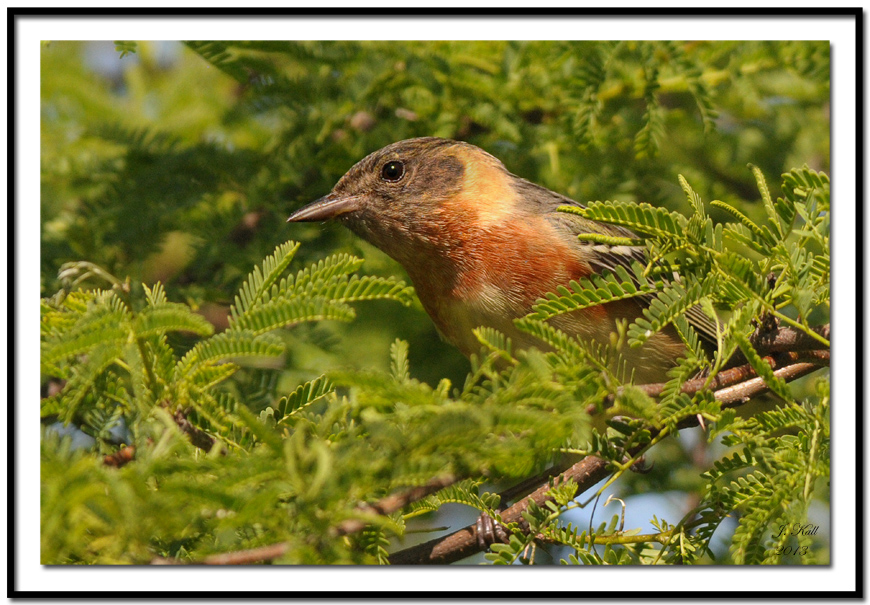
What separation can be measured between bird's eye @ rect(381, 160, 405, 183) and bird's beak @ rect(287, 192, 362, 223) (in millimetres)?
227

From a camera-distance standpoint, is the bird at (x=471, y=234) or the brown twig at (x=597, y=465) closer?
the brown twig at (x=597, y=465)

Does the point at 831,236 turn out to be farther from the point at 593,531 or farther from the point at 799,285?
the point at 593,531

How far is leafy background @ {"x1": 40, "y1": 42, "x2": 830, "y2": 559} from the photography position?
Result: 17.0ft

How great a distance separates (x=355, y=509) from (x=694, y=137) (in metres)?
4.92

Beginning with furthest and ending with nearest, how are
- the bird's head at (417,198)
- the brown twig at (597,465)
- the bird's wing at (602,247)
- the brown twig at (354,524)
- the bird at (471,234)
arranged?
the bird's head at (417,198)
the bird at (471,234)
the bird's wing at (602,247)
the brown twig at (597,465)
the brown twig at (354,524)

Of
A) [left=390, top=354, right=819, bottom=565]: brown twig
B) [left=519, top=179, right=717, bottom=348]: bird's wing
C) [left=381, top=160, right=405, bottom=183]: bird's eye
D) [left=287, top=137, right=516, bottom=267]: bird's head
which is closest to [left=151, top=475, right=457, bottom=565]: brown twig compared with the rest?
[left=390, top=354, right=819, bottom=565]: brown twig

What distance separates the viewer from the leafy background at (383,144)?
204 inches

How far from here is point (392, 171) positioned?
5082mm

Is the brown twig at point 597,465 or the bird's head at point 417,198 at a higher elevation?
the bird's head at point 417,198

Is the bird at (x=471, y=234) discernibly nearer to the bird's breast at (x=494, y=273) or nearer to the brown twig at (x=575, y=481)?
the bird's breast at (x=494, y=273)

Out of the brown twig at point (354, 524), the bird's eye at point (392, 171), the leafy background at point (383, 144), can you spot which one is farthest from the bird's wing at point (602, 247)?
the brown twig at point (354, 524)

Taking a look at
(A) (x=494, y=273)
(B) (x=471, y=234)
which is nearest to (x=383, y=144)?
(B) (x=471, y=234)

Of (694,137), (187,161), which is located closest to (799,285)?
(694,137)

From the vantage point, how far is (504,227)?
461 centimetres
